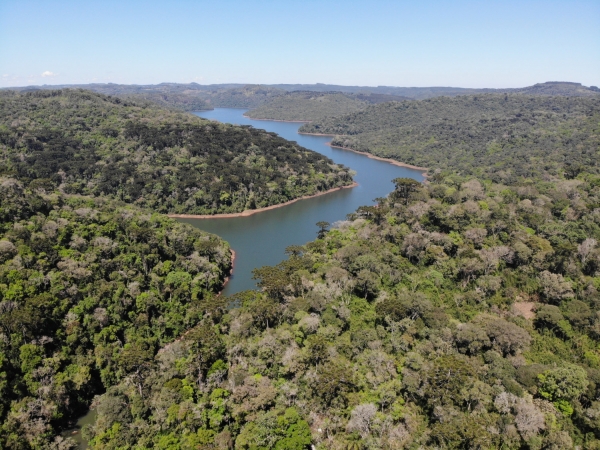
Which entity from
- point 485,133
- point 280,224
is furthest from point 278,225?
point 485,133

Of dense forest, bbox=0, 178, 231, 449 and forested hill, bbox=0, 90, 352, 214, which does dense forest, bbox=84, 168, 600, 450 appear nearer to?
dense forest, bbox=0, 178, 231, 449

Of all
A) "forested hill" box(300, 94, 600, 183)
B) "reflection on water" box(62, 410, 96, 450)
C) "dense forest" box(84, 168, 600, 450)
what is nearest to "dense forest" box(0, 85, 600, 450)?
"dense forest" box(84, 168, 600, 450)

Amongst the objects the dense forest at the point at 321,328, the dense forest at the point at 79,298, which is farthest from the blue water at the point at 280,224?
the dense forest at the point at 321,328

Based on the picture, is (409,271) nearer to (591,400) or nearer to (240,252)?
(591,400)

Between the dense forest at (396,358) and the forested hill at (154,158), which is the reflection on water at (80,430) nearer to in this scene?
the dense forest at (396,358)

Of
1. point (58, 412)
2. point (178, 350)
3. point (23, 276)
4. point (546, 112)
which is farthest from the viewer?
point (546, 112)

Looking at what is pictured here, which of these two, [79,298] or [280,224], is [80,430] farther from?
Result: [280,224]

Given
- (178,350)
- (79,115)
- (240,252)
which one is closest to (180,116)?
(79,115)
